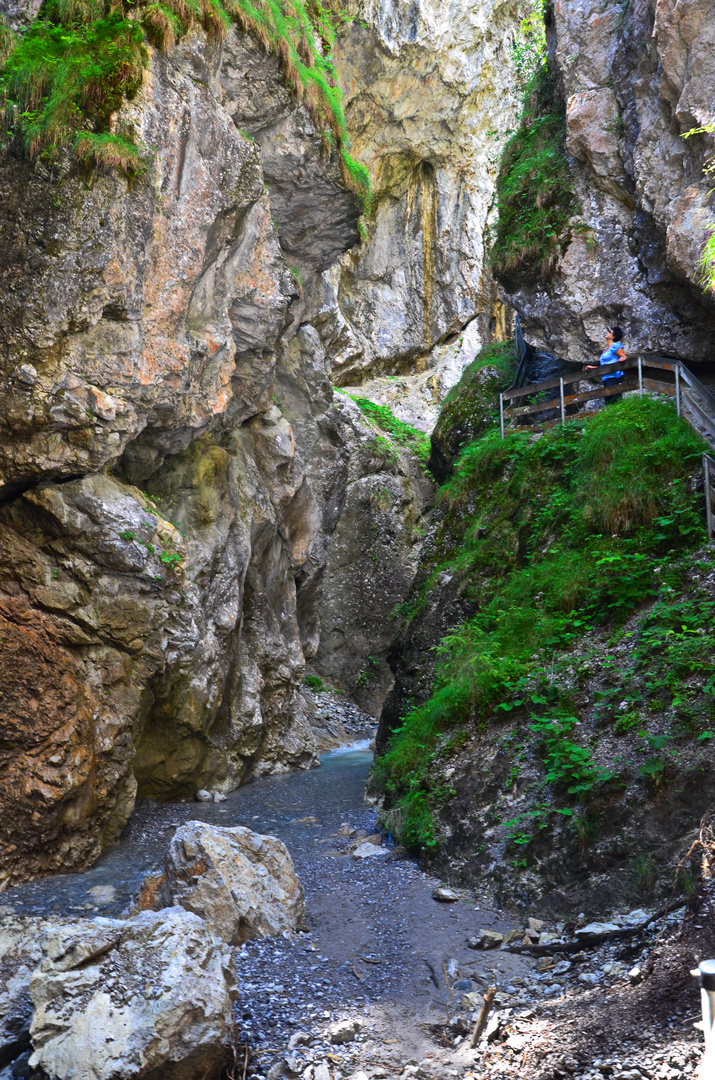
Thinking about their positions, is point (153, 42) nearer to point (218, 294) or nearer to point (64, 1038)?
point (218, 294)

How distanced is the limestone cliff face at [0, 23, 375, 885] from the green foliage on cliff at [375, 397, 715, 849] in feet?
12.4

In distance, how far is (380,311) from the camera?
106 feet

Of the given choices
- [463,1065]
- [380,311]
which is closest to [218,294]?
[463,1065]

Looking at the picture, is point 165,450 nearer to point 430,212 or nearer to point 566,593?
point 566,593

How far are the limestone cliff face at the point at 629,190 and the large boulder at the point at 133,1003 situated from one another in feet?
35.9

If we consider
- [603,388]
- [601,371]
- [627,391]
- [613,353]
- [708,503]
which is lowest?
[708,503]

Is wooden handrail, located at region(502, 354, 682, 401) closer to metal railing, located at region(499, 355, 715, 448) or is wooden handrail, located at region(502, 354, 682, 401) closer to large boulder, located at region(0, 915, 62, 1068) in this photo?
metal railing, located at region(499, 355, 715, 448)

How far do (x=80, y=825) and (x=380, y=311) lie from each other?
87.3 feet

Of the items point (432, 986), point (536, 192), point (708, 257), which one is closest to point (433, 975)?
point (432, 986)

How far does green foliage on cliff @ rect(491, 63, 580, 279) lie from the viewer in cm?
1493

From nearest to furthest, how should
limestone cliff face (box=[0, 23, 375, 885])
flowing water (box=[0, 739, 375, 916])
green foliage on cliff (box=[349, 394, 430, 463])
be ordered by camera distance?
1. flowing water (box=[0, 739, 375, 916])
2. limestone cliff face (box=[0, 23, 375, 885])
3. green foliage on cliff (box=[349, 394, 430, 463])

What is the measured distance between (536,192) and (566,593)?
9071mm

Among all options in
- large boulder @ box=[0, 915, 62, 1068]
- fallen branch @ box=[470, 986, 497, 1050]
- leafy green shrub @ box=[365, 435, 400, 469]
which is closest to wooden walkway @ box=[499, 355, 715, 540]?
fallen branch @ box=[470, 986, 497, 1050]

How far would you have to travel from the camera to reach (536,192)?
15359 mm
